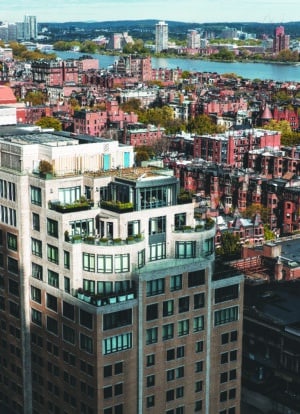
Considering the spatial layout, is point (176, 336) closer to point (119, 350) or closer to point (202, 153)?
point (119, 350)

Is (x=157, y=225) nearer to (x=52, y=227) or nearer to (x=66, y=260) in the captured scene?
(x=66, y=260)

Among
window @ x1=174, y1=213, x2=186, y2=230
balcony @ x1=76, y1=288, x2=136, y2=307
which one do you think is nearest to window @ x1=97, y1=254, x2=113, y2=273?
balcony @ x1=76, y1=288, x2=136, y2=307

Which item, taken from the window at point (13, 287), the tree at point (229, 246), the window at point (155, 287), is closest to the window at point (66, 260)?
the window at point (155, 287)

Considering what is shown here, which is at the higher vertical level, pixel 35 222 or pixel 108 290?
pixel 35 222

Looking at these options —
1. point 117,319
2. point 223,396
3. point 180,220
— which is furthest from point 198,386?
point 180,220

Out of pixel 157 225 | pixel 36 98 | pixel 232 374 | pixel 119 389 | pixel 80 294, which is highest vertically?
pixel 157 225

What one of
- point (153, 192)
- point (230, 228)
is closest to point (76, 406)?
point (153, 192)
